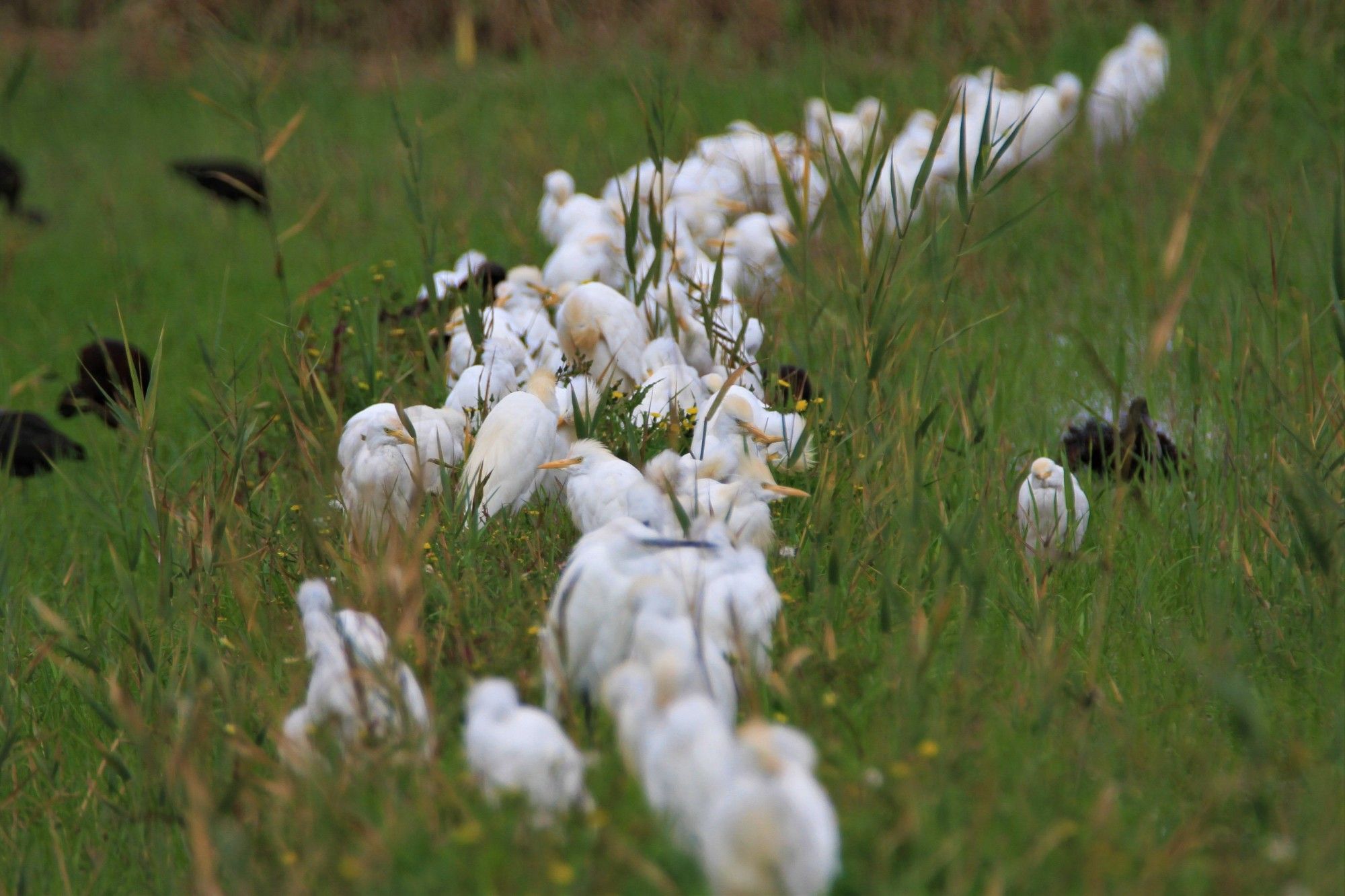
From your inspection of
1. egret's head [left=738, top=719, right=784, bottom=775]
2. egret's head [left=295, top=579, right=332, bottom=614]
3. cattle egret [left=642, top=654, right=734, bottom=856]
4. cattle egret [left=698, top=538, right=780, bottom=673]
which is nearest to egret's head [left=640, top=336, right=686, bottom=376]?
cattle egret [left=698, top=538, right=780, bottom=673]

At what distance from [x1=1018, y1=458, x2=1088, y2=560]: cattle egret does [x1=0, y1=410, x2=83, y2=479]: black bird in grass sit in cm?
273

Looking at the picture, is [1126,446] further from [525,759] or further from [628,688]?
[525,759]

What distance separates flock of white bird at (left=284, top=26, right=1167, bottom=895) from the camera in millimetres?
1460

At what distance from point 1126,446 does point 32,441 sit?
3.17m

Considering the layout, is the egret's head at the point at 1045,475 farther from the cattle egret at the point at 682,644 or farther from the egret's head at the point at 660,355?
the cattle egret at the point at 682,644

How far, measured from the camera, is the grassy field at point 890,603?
5.10 ft

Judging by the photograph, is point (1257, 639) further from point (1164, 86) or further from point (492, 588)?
point (1164, 86)

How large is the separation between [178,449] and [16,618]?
47.1 inches

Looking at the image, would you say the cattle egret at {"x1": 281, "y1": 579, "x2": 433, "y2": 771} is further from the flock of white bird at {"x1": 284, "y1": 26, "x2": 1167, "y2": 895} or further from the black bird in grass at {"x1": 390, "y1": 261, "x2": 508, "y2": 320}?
the black bird in grass at {"x1": 390, "y1": 261, "x2": 508, "y2": 320}

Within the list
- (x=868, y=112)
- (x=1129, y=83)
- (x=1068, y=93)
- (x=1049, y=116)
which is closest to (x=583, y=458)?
(x=868, y=112)

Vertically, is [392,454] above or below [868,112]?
below

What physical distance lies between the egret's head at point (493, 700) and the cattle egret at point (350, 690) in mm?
111

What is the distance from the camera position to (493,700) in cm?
166

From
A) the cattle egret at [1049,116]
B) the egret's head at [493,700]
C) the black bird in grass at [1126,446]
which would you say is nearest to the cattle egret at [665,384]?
the black bird in grass at [1126,446]
